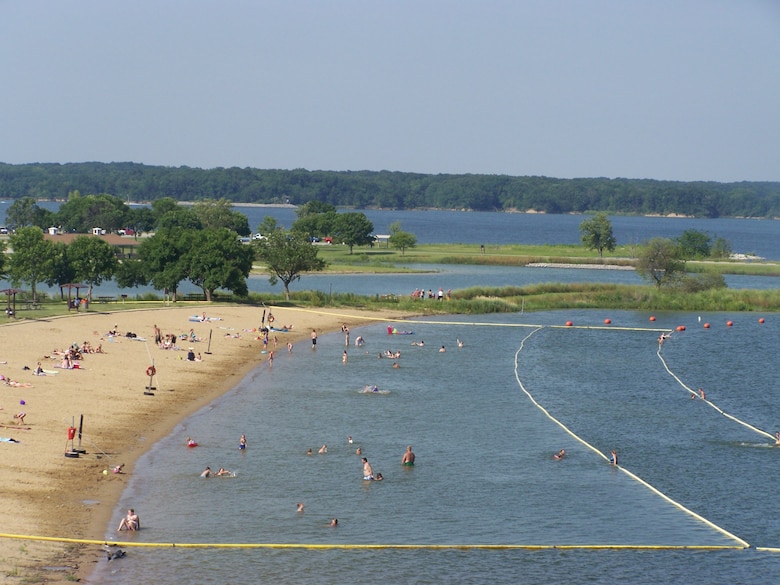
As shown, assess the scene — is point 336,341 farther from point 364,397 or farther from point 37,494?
point 37,494

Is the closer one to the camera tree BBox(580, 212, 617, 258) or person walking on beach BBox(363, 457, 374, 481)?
person walking on beach BBox(363, 457, 374, 481)

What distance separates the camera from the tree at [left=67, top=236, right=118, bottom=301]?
86.0 meters

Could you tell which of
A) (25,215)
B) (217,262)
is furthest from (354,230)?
(217,262)

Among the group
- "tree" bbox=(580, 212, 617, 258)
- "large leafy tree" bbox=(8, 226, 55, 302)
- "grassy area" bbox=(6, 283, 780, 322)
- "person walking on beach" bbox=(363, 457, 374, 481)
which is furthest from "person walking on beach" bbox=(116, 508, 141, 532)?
"tree" bbox=(580, 212, 617, 258)

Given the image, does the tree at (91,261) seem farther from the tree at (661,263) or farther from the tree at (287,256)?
the tree at (661,263)

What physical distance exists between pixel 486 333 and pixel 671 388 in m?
23.5

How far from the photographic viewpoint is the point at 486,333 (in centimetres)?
8538

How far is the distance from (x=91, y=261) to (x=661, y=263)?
186 ft

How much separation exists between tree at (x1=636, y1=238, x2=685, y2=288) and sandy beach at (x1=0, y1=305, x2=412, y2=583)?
38.5m

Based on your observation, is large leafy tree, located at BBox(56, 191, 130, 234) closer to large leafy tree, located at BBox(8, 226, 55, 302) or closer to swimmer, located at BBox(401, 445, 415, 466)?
large leafy tree, located at BBox(8, 226, 55, 302)

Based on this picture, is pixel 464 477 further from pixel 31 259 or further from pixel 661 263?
pixel 661 263

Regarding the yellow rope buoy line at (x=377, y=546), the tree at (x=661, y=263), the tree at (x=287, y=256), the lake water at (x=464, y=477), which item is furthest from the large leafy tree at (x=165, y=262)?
the yellow rope buoy line at (x=377, y=546)

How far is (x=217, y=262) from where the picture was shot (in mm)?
86875

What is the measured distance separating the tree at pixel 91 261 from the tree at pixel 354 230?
72604 mm
